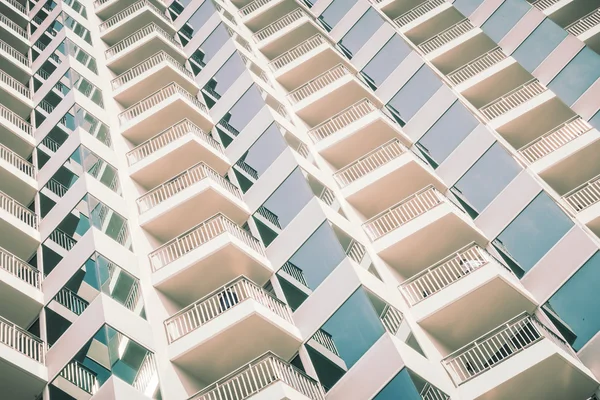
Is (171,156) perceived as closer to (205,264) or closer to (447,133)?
(205,264)

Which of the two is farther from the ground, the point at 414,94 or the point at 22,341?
the point at 414,94

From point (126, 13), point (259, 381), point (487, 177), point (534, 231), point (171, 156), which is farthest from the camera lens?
point (126, 13)

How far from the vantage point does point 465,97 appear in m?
26.9

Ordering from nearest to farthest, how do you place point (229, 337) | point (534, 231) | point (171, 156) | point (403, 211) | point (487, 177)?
point (229, 337) → point (534, 231) → point (403, 211) → point (487, 177) → point (171, 156)

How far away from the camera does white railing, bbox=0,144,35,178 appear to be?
24297mm

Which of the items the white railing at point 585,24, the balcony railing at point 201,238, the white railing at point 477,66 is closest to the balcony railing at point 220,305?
the balcony railing at point 201,238

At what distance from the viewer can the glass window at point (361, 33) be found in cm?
3191

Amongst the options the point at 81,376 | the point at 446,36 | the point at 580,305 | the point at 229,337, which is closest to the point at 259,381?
the point at 229,337

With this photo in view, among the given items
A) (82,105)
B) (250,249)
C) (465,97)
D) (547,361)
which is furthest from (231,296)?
(465,97)

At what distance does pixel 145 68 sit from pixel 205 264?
46.3 ft

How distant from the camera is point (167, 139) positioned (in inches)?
1012

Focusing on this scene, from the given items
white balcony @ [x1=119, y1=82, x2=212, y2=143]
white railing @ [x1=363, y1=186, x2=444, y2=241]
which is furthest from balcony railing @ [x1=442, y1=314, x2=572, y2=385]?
white balcony @ [x1=119, y1=82, x2=212, y2=143]

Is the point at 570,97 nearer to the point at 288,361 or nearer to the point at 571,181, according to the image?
the point at 571,181

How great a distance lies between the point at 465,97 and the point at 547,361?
46.3 feet
